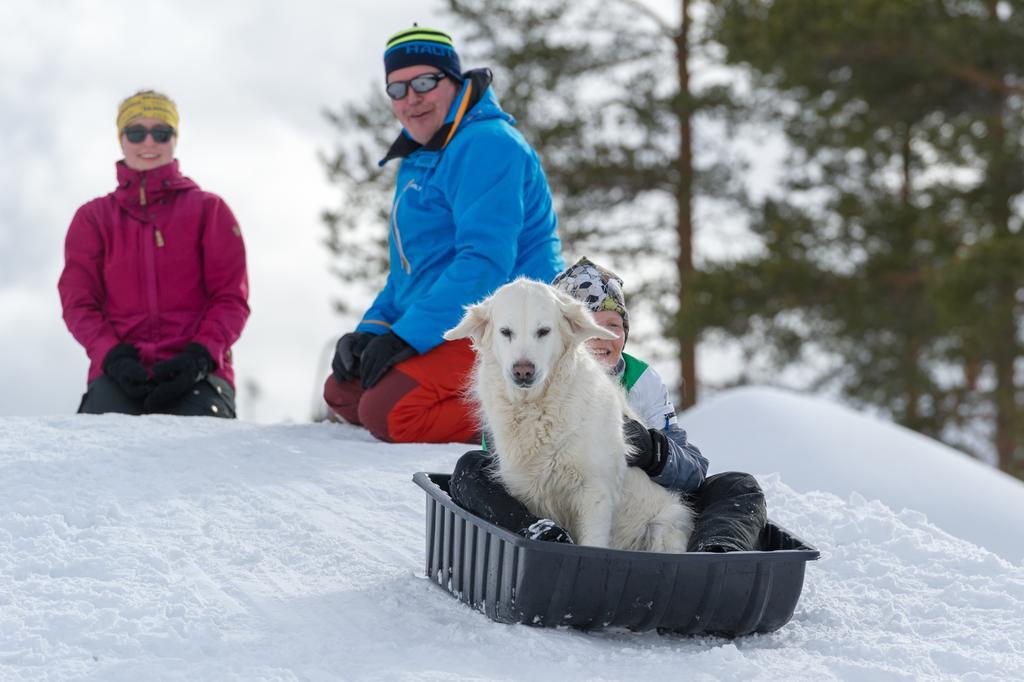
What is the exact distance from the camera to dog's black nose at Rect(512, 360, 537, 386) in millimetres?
3707

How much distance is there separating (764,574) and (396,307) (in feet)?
11.3

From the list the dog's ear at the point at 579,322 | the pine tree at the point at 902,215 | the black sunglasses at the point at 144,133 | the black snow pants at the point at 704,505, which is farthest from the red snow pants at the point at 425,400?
the pine tree at the point at 902,215

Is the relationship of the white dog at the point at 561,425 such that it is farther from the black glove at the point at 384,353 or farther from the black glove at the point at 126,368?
the black glove at the point at 126,368

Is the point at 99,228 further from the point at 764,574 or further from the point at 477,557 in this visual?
the point at 764,574

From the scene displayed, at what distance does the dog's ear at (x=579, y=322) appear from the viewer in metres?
3.81

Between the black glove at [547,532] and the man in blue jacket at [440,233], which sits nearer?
the black glove at [547,532]

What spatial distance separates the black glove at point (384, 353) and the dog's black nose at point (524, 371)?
265 centimetres

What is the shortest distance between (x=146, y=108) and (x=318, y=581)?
355cm

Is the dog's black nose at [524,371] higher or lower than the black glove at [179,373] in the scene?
higher

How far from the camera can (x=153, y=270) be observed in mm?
6637

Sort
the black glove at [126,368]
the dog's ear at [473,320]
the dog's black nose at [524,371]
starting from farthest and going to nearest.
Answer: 1. the black glove at [126,368]
2. the dog's ear at [473,320]
3. the dog's black nose at [524,371]

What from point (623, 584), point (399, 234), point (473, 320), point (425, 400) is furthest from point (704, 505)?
point (399, 234)

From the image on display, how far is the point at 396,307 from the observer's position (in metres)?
6.69

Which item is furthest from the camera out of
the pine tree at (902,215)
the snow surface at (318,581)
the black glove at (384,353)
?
the pine tree at (902,215)
